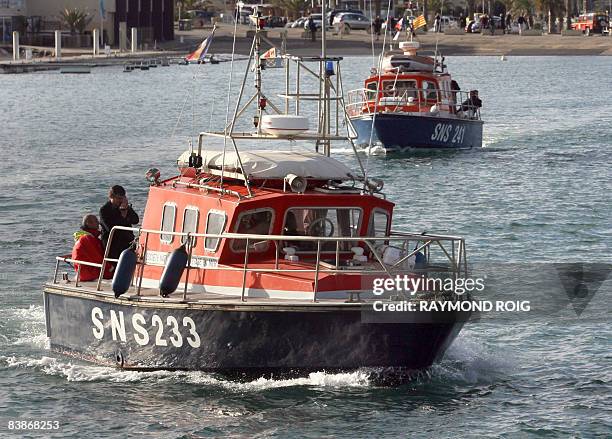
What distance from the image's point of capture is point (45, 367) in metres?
20.3

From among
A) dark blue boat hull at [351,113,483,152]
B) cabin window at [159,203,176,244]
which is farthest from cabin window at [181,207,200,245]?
dark blue boat hull at [351,113,483,152]

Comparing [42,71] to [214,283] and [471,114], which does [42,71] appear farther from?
[214,283]

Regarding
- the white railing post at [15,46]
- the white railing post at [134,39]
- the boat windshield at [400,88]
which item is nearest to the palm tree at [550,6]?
the white railing post at [134,39]

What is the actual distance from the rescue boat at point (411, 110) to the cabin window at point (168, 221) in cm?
2726

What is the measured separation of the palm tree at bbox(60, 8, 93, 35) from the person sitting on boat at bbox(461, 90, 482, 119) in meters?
68.5

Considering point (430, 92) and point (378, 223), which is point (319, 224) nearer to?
point (378, 223)

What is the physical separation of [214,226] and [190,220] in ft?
2.20

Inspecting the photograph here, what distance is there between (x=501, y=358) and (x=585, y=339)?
74.1 inches

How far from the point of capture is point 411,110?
48.4 metres

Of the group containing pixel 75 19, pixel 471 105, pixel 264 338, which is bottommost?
pixel 264 338

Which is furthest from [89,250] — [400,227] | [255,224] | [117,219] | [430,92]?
[430,92]

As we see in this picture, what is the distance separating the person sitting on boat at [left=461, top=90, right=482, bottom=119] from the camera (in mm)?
49156

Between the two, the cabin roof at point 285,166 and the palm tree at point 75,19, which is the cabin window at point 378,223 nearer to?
the cabin roof at point 285,166

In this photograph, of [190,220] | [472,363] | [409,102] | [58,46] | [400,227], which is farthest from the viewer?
[58,46]
